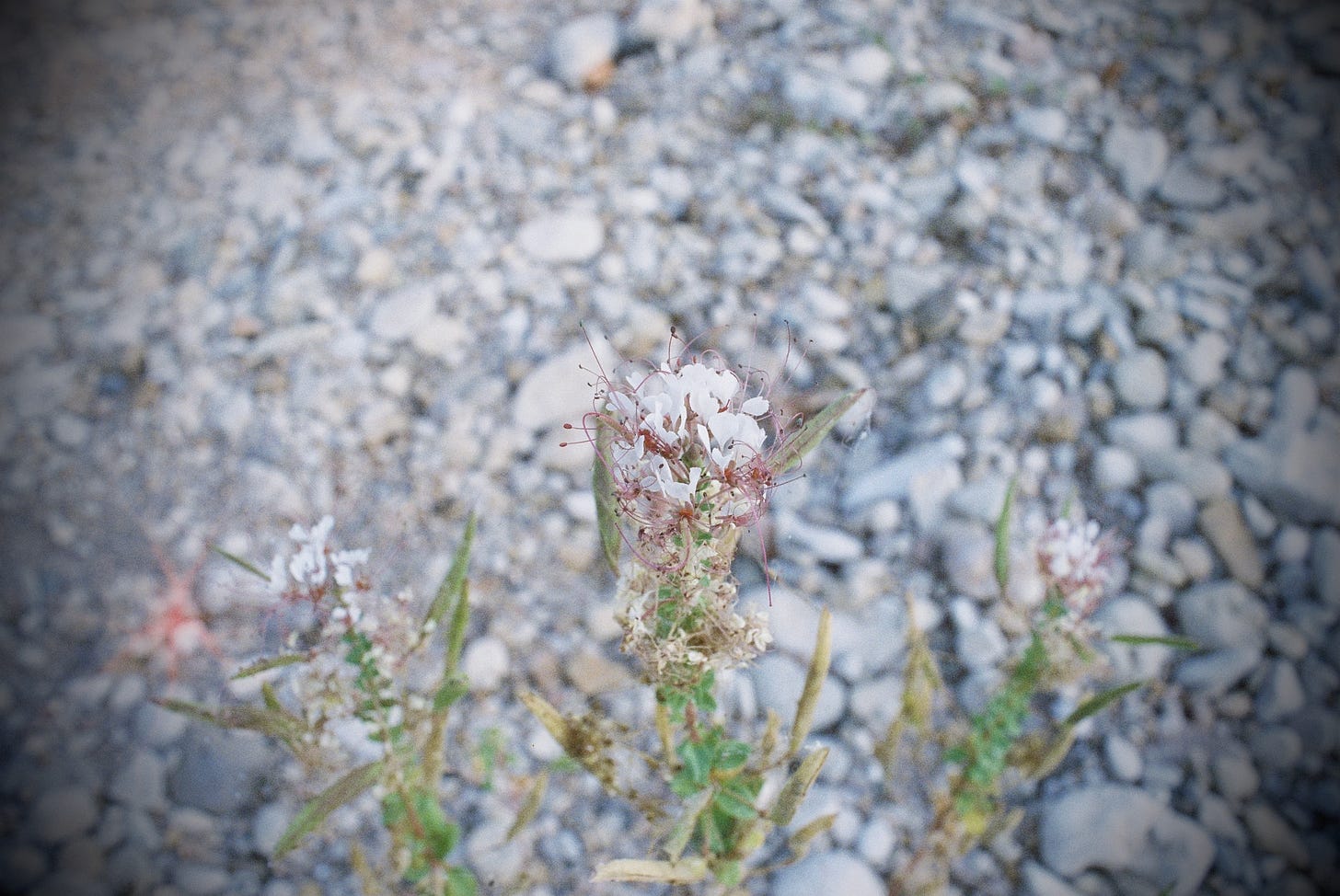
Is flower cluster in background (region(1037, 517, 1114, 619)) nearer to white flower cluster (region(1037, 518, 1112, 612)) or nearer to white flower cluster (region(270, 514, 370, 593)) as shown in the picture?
white flower cluster (region(1037, 518, 1112, 612))

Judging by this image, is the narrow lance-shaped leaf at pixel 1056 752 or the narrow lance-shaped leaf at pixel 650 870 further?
the narrow lance-shaped leaf at pixel 1056 752

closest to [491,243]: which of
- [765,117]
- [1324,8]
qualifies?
[765,117]

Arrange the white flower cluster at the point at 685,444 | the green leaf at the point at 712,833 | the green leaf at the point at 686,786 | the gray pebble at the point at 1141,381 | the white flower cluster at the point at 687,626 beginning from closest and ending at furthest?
the white flower cluster at the point at 685,444 < the white flower cluster at the point at 687,626 < the green leaf at the point at 686,786 < the green leaf at the point at 712,833 < the gray pebble at the point at 1141,381

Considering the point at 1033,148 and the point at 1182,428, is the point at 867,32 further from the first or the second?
the point at 1182,428

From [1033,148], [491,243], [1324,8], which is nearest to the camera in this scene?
[491,243]

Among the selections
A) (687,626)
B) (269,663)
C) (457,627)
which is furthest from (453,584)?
(687,626)

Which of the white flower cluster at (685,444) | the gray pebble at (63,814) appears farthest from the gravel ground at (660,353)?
the white flower cluster at (685,444)

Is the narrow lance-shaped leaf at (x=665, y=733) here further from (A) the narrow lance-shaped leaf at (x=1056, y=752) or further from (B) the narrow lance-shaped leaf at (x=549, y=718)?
(A) the narrow lance-shaped leaf at (x=1056, y=752)
